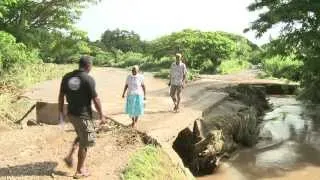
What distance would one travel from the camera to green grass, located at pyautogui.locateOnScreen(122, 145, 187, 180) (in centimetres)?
979

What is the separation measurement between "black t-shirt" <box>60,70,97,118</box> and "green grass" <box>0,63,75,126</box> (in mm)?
5898

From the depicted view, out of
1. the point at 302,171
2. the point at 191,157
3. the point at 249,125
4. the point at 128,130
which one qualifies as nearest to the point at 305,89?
the point at 249,125

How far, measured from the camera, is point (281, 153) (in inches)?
690

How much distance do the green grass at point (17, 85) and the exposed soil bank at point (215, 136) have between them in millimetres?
4499

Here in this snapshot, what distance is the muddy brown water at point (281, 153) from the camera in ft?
49.7

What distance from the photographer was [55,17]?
2905 centimetres

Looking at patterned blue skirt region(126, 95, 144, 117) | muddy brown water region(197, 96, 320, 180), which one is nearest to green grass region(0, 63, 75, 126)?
patterned blue skirt region(126, 95, 144, 117)

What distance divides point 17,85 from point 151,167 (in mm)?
12747

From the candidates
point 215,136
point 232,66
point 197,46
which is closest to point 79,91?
point 215,136

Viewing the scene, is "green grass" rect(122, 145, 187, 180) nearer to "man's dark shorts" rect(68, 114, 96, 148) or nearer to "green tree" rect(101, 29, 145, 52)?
"man's dark shorts" rect(68, 114, 96, 148)

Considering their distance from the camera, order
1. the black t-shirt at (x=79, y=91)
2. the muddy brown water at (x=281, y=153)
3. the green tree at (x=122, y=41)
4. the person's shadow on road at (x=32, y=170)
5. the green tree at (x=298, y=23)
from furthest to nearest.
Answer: the green tree at (x=122, y=41)
the green tree at (x=298, y=23)
the muddy brown water at (x=281, y=153)
the person's shadow on road at (x=32, y=170)
the black t-shirt at (x=79, y=91)

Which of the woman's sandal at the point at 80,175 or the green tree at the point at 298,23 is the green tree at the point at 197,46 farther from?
the woman's sandal at the point at 80,175

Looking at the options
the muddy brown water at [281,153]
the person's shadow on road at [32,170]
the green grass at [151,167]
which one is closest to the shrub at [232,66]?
the muddy brown water at [281,153]

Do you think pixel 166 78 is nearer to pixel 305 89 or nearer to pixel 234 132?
pixel 305 89
